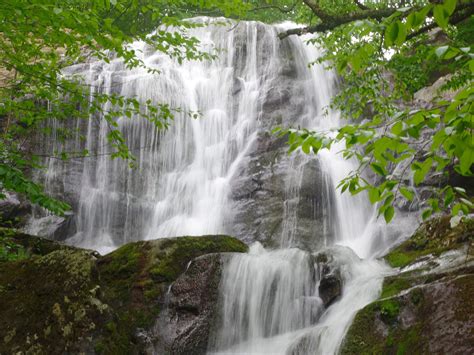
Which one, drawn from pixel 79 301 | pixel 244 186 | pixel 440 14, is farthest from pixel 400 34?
pixel 244 186

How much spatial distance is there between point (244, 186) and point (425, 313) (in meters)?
8.79

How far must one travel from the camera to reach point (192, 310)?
6.26m

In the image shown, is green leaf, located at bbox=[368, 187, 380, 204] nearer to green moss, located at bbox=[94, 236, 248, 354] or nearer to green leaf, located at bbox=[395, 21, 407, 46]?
green leaf, located at bbox=[395, 21, 407, 46]

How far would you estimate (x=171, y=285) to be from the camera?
6570 millimetres

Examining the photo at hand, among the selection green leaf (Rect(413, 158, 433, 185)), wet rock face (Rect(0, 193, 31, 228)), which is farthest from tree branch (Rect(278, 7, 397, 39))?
wet rock face (Rect(0, 193, 31, 228))

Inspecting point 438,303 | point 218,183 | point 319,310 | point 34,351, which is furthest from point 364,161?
point 218,183

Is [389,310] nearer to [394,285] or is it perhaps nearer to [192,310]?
[394,285]

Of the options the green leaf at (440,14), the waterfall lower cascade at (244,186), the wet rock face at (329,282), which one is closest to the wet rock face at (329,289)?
the wet rock face at (329,282)

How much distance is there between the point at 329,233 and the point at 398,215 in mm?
1741

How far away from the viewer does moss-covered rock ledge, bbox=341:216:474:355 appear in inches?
156

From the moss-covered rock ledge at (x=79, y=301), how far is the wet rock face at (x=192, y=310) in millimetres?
235

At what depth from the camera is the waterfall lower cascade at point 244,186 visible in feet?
21.7

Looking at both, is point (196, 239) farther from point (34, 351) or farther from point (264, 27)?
point (264, 27)

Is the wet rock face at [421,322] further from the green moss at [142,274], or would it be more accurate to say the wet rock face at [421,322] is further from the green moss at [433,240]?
the green moss at [142,274]
